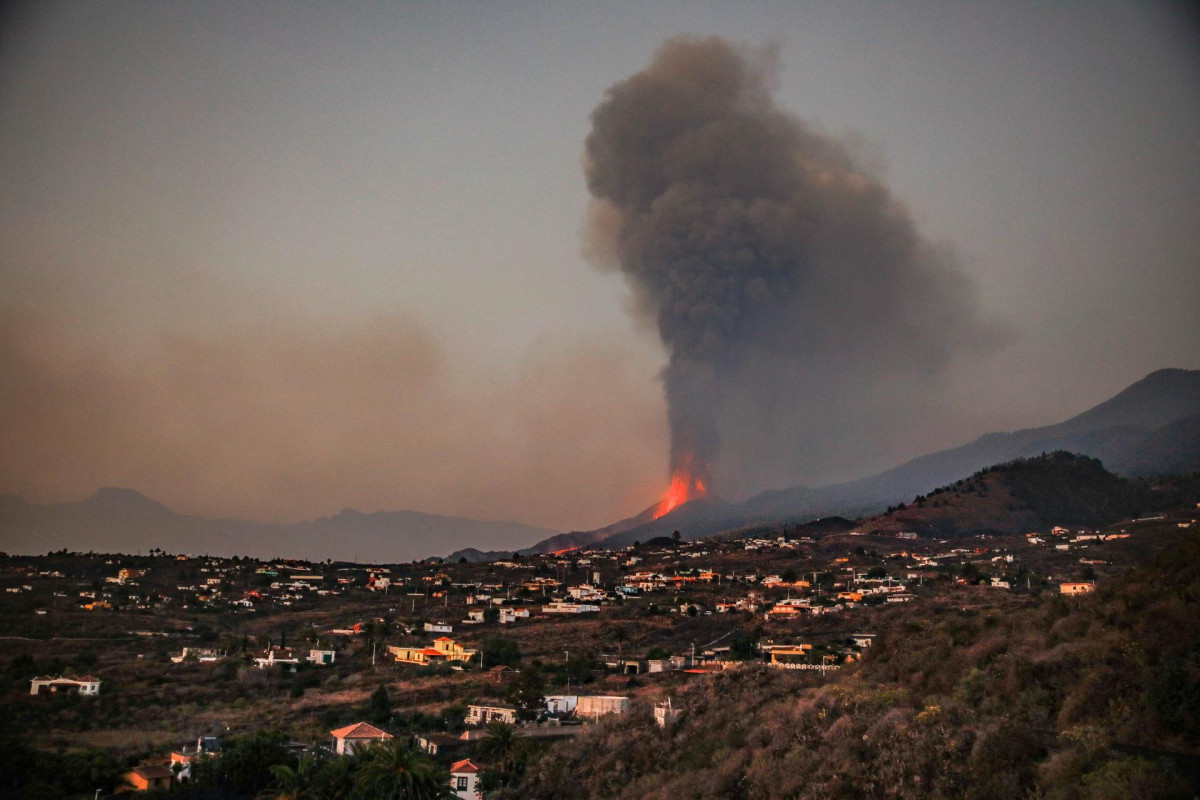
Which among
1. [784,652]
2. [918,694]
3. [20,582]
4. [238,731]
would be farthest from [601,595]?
[918,694]

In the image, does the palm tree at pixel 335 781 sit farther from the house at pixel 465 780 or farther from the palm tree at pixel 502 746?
the palm tree at pixel 502 746

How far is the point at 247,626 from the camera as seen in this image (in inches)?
2174

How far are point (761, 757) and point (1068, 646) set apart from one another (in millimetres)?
5616

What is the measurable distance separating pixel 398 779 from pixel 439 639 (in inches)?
1178

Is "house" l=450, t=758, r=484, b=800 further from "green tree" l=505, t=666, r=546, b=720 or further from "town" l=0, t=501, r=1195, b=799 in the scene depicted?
"green tree" l=505, t=666, r=546, b=720

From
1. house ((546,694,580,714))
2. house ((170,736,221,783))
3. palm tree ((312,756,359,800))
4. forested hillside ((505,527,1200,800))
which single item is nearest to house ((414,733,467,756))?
house ((546,694,580,714))

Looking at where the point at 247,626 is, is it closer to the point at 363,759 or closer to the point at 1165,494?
the point at 363,759

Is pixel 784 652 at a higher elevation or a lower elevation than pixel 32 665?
lower

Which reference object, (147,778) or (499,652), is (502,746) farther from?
(499,652)

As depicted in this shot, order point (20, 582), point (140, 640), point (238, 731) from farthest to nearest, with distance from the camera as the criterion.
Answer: point (20, 582) < point (140, 640) < point (238, 731)

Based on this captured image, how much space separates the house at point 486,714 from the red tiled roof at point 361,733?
4.17m

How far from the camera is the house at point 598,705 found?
32.2m

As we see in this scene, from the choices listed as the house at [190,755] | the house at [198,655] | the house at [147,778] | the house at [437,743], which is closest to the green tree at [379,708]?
the house at [437,743]

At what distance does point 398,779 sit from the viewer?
21422mm
